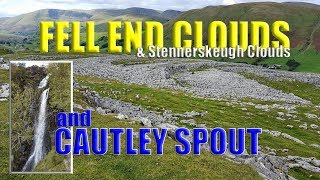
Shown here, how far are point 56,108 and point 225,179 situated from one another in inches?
641

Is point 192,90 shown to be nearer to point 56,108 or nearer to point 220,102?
point 220,102

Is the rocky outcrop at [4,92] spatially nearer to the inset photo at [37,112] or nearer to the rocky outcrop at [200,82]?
the inset photo at [37,112]

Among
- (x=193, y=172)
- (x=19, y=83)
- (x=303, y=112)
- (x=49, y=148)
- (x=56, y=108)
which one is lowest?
(x=303, y=112)

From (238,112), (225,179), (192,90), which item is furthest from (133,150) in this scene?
(192,90)

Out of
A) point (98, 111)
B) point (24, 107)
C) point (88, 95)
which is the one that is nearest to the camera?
point (24, 107)

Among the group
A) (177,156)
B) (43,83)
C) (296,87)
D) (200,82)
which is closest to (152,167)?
(177,156)

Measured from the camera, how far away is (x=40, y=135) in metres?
36.8

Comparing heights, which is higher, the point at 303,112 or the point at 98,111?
the point at 98,111

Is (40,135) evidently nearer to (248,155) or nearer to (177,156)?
(177,156)

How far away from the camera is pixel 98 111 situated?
5397cm

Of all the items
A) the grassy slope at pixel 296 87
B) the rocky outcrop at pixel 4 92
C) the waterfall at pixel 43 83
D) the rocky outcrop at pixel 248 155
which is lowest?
the grassy slope at pixel 296 87

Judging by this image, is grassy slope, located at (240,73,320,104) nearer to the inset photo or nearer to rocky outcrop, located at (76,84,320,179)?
rocky outcrop, located at (76,84,320,179)

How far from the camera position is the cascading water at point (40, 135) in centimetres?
3544

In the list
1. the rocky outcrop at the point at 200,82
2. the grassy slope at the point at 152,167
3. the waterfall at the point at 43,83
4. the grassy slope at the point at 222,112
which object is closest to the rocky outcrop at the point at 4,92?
the grassy slope at the point at 152,167
